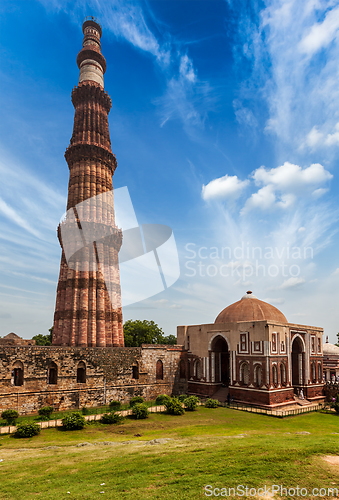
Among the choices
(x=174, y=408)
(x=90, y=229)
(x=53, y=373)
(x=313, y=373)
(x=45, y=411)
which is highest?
(x=90, y=229)

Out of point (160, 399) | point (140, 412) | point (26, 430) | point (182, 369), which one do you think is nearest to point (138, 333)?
point (182, 369)

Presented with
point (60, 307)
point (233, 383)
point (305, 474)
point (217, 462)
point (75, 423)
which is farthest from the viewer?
point (60, 307)

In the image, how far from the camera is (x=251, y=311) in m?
35.8

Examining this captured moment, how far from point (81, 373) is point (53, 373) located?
2634 millimetres

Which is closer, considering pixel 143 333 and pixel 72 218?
pixel 72 218

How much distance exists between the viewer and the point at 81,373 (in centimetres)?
2895

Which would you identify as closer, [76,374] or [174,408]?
[174,408]

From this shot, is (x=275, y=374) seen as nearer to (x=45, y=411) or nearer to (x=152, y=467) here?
(x=45, y=411)

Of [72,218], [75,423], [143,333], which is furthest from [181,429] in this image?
[143,333]

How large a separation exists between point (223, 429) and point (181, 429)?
112 inches

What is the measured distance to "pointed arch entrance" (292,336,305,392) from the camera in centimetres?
3534

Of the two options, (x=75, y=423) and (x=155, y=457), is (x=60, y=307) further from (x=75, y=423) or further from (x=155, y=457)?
(x=155, y=457)

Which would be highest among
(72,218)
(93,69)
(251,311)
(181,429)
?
(93,69)

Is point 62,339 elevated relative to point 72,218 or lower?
lower
